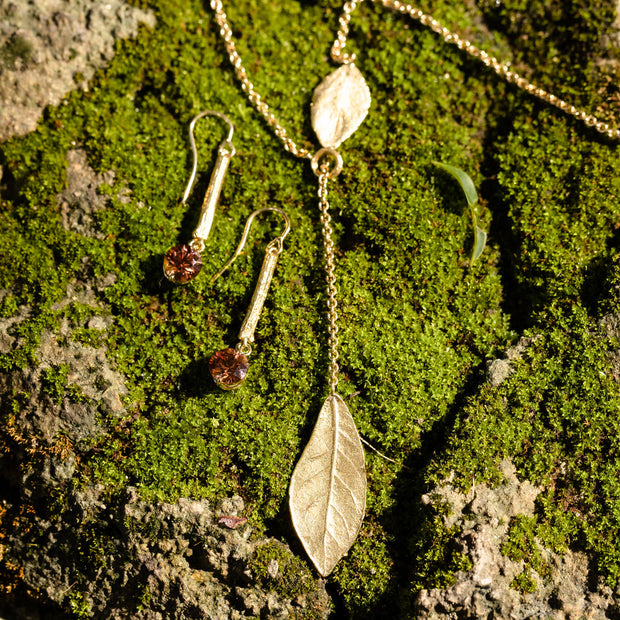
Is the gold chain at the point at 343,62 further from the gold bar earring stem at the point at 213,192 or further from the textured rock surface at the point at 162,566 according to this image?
the textured rock surface at the point at 162,566

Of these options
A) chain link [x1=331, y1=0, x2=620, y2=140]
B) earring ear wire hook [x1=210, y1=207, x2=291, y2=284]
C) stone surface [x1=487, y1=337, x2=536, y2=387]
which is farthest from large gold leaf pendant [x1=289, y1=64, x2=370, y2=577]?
chain link [x1=331, y1=0, x2=620, y2=140]

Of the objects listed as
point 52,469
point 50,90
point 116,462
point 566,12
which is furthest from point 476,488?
point 50,90

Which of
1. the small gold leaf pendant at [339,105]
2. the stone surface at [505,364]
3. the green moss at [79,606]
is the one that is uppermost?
the small gold leaf pendant at [339,105]

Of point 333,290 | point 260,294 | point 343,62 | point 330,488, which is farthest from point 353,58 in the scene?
point 330,488

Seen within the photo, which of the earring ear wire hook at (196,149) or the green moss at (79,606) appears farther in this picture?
the earring ear wire hook at (196,149)

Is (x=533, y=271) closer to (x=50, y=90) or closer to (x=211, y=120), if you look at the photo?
(x=211, y=120)

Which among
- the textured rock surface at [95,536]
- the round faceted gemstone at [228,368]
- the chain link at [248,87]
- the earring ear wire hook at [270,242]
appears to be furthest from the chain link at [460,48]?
the textured rock surface at [95,536]
